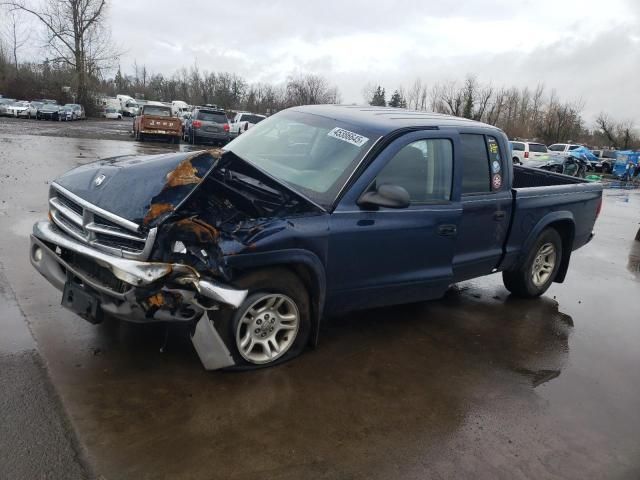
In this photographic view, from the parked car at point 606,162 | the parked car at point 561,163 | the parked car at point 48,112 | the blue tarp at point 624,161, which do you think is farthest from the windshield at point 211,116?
the parked car at point 606,162

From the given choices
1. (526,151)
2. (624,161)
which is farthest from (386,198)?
(624,161)

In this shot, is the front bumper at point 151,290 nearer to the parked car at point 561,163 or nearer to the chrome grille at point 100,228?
the chrome grille at point 100,228

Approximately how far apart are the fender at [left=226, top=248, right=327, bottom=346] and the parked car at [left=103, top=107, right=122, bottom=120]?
183 feet

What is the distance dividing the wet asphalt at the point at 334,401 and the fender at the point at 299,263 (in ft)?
1.55

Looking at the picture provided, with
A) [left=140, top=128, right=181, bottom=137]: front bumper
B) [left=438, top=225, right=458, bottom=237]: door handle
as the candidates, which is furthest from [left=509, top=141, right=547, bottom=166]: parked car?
[left=438, top=225, right=458, bottom=237]: door handle

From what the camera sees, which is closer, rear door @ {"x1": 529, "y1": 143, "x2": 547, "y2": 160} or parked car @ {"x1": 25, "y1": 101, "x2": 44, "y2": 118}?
rear door @ {"x1": 529, "y1": 143, "x2": 547, "y2": 160}

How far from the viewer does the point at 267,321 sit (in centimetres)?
376

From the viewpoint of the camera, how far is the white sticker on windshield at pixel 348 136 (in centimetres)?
425

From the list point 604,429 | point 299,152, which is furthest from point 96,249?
point 604,429

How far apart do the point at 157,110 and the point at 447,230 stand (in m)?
22.0

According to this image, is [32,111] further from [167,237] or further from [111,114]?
[167,237]

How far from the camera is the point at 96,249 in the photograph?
3439mm

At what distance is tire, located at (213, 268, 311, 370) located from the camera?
354 cm

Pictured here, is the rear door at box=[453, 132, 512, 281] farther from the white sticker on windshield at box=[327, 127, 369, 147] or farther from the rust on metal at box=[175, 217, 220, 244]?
the rust on metal at box=[175, 217, 220, 244]
